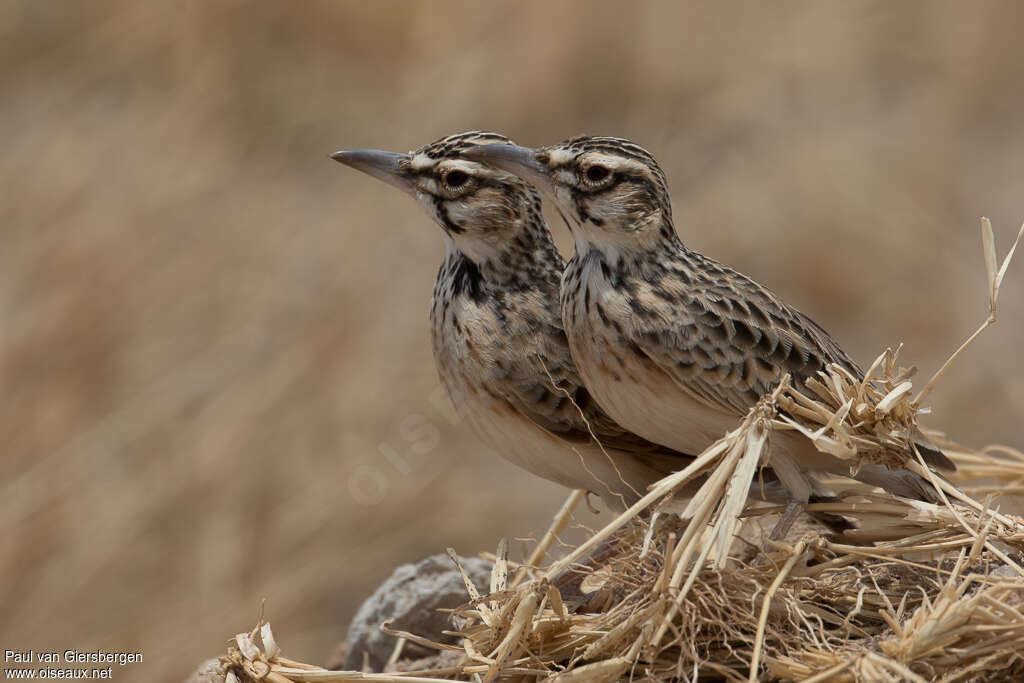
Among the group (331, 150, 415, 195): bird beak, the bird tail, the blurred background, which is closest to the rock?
(331, 150, 415, 195): bird beak

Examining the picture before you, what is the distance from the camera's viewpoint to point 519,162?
Result: 3.40 metres

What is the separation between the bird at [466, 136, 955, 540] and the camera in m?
3.22

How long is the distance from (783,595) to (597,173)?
4.03 feet

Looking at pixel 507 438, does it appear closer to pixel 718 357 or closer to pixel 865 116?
pixel 718 357

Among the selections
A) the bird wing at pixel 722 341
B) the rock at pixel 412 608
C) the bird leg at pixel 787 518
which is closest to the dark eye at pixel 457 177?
the bird wing at pixel 722 341

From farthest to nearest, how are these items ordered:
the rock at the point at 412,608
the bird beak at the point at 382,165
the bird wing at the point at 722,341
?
the rock at the point at 412,608
the bird beak at the point at 382,165
the bird wing at the point at 722,341

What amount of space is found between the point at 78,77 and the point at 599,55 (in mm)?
3687

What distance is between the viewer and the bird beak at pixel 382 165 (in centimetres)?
368

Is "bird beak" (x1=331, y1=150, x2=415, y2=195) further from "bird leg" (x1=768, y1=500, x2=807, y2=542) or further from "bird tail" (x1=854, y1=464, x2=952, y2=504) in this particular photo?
"bird tail" (x1=854, y1=464, x2=952, y2=504)

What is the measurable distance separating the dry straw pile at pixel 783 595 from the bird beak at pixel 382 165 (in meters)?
1.25

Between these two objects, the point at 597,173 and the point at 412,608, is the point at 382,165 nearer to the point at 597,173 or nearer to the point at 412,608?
the point at 597,173

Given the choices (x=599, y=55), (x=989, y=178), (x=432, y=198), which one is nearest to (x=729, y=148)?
(x=599, y=55)

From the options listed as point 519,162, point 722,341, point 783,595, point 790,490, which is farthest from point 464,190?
point 783,595

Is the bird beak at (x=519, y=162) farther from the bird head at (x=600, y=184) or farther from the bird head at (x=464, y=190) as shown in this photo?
the bird head at (x=464, y=190)
